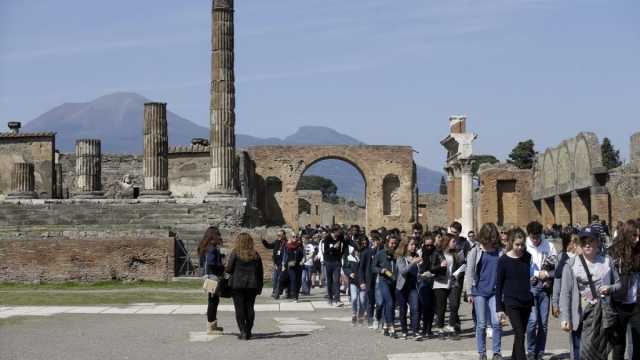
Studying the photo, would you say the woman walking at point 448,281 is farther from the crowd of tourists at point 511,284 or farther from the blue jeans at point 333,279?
the blue jeans at point 333,279

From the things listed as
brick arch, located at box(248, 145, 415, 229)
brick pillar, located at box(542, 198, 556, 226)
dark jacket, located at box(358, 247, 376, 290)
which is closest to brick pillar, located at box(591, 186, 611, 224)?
brick pillar, located at box(542, 198, 556, 226)

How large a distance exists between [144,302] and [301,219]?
2219 inches

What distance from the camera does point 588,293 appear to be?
1029cm

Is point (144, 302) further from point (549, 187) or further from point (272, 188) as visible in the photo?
point (272, 188)

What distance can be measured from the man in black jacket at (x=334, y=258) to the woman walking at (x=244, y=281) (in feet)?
18.1

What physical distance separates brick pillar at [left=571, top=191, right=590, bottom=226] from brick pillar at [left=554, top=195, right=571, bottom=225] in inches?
84.8

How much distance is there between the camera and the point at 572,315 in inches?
409

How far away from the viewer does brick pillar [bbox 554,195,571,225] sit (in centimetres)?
4603

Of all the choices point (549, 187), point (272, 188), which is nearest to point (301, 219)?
point (272, 188)

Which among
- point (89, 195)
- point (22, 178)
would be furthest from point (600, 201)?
point (22, 178)

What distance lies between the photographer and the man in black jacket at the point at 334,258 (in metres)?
20.6

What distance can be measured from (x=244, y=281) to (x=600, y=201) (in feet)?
90.5

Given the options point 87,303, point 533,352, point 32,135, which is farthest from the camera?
point 32,135

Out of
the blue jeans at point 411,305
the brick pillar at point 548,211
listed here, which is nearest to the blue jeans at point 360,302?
the blue jeans at point 411,305
